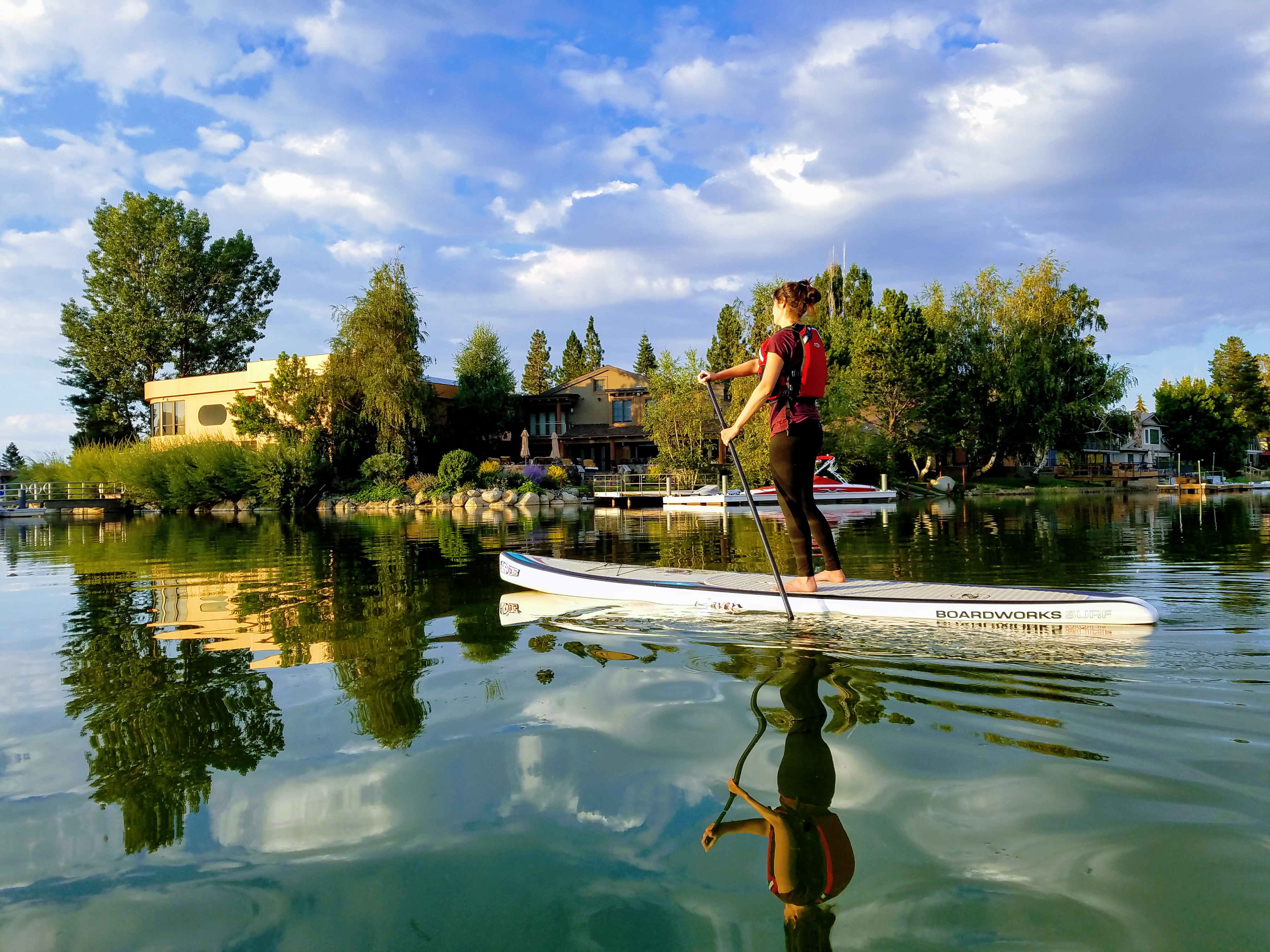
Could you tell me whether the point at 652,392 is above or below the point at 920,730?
above

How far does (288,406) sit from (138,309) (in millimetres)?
18250

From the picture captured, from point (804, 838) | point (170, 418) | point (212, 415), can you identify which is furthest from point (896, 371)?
point (170, 418)

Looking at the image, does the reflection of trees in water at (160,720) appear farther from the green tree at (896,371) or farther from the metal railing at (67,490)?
the metal railing at (67,490)

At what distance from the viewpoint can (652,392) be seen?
40.0 m

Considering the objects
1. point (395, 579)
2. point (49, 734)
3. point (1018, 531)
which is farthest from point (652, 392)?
point (49, 734)

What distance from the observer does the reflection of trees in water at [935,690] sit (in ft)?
11.8

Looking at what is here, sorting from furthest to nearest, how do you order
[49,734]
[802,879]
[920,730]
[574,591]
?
[574,591] → [49,734] → [920,730] → [802,879]

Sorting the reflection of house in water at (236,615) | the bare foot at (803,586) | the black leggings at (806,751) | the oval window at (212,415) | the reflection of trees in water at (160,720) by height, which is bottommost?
Answer: the black leggings at (806,751)

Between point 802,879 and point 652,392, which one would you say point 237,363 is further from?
point 802,879

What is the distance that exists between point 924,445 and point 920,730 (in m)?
41.4

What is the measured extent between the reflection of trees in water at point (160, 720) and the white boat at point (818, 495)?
2506 centimetres

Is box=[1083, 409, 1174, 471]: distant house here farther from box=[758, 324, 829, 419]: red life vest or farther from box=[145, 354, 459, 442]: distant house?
box=[758, 324, 829, 419]: red life vest

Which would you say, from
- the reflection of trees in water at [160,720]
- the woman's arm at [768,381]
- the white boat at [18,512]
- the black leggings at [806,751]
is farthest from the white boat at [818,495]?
the white boat at [18,512]

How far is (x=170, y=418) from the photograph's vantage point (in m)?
47.7
